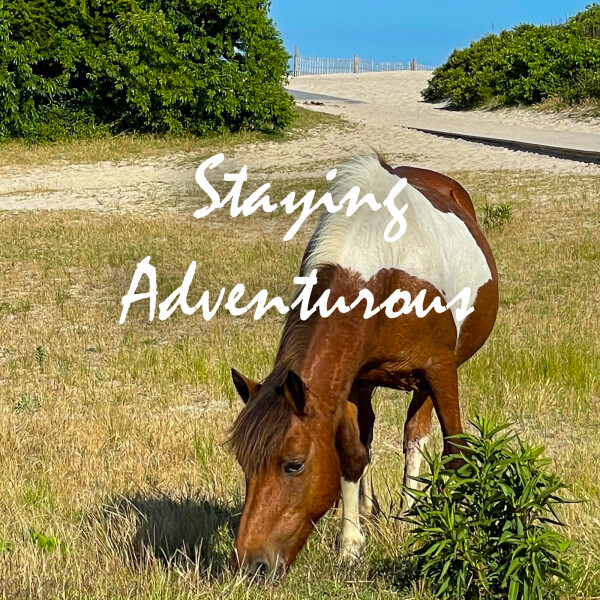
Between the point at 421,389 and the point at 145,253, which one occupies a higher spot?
the point at 421,389

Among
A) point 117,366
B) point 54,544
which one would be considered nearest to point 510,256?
point 117,366

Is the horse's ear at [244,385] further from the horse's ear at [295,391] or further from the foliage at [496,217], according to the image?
the foliage at [496,217]

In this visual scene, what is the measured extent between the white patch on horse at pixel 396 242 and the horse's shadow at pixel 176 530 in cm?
155

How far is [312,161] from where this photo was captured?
1088 inches

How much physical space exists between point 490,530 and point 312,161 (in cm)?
2395

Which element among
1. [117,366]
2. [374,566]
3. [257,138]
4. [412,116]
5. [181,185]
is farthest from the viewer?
[412,116]

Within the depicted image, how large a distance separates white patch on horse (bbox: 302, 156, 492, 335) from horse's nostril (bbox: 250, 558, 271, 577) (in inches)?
58.7

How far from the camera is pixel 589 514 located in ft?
17.6

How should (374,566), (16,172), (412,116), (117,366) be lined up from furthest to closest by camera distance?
(412,116), (16,172), (117,366), (374,566)

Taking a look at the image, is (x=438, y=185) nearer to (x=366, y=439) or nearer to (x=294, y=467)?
(x=366, y=439)

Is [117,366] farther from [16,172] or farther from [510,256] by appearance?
[16,172]

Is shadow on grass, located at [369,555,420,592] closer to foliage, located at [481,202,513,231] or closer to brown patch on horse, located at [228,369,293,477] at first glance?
brown patch on horse, located at [228,369,293,477]

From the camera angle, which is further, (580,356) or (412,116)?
(412,116)

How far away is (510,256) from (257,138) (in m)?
17.5
